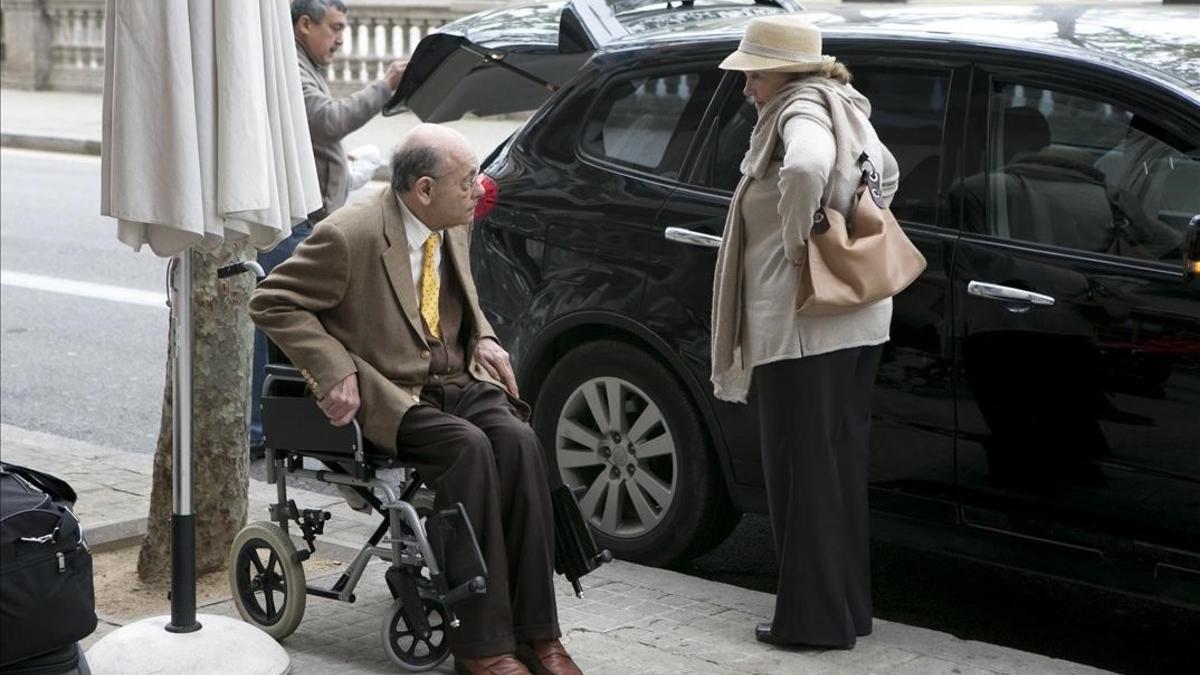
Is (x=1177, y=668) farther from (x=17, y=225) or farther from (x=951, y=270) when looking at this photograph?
(x=17, y=225)

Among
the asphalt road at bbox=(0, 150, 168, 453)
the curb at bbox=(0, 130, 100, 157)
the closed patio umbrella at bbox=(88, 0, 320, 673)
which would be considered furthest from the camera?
the curb at bbox=(0, 130, 100, 157)

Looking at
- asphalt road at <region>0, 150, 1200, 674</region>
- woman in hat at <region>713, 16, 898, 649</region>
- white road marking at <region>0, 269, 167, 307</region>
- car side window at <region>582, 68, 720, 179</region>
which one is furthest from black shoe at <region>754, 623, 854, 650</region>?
white road marking at <region>0, 269, 167, 307</region>

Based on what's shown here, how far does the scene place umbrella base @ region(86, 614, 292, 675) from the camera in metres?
4.64

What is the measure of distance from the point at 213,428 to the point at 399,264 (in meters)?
1.11

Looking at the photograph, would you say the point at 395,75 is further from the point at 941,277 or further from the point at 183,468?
the point at 183,468

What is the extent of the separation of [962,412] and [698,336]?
923 mm

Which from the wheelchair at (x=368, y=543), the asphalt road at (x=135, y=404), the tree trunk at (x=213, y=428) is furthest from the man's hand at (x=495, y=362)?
the asphalt road at (x=135, y=404)

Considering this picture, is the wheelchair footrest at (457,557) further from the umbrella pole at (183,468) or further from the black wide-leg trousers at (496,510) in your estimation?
the umbrella pole at (183,468)

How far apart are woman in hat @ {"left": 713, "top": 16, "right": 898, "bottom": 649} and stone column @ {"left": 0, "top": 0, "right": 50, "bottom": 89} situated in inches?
1031

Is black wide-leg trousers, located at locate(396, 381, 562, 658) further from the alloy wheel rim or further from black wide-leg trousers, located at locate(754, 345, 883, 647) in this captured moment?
the alloy wheel rim

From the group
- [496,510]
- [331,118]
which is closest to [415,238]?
[496,510]

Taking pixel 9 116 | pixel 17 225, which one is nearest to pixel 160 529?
pixel 17 225

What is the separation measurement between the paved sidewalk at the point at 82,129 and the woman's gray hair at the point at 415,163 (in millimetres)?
12858

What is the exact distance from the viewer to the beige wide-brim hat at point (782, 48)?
16.9 ft
